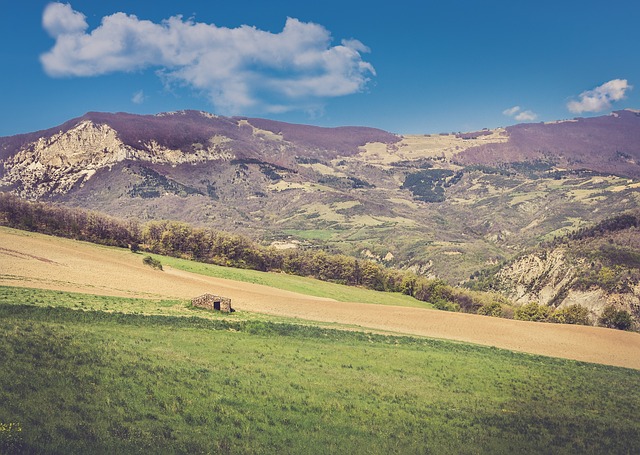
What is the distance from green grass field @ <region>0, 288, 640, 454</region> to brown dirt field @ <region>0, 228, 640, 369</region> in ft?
50.9

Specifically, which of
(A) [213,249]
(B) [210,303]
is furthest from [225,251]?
(B) [210,303]

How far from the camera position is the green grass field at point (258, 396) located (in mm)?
14281

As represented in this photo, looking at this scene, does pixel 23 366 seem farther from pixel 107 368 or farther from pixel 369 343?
pixel 369 343

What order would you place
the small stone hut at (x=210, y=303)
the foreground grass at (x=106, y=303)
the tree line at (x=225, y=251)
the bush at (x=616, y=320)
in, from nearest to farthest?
1. the foreground grass at (x=106, y=303)
2. the small stone hut at (x=210, y=303)
3. the bush at (x=616, y=320)
4. the tree line at (x=225, y=251)

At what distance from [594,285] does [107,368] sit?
144943mm

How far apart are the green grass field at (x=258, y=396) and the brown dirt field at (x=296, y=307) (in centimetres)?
1552

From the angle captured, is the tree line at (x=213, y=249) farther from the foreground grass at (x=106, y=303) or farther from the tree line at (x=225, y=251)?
the foreground grass at (x=106, y=303)

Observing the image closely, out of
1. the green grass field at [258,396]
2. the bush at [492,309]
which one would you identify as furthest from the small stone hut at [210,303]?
the bush at [492,309]

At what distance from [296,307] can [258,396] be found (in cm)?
4362

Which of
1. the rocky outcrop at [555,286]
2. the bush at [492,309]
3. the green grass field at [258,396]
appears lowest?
the bush at [492,309]

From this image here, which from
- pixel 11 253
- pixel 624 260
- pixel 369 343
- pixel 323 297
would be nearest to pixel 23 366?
pixel 369 343

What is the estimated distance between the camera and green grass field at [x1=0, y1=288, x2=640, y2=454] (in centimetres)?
1428

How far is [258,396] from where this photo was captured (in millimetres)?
20422

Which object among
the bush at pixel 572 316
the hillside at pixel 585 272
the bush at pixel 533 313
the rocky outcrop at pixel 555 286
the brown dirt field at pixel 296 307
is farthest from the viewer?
the hillside at pixel 585 272
